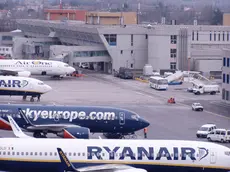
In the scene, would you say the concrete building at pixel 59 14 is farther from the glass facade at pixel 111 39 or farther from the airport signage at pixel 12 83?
the airport signage at pixel 12 83

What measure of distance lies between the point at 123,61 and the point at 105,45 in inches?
114

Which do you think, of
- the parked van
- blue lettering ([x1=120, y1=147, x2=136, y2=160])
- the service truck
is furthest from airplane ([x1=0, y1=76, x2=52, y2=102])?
blue lettering ([x1=120, y1=147, x2=136, y2=160])

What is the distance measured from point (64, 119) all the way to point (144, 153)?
11.5 m

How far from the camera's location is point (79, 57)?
281 feet

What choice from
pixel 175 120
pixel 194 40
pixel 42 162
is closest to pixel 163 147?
pixel 42 162

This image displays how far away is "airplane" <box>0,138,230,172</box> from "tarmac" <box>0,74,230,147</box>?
38.9 ft

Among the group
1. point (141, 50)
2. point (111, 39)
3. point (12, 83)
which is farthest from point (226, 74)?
point (111, 39)

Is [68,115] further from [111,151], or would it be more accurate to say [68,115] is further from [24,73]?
[24,73]

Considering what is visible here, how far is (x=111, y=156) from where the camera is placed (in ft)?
93.7

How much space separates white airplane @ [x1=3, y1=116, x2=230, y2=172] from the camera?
28.5 meters

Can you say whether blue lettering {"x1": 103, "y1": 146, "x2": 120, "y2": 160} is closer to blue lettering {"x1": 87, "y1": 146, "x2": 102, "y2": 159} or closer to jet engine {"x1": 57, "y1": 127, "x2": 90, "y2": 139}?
blue lettering {"x1": 87, "y1": 146, "x2": 102, "y2": 159}

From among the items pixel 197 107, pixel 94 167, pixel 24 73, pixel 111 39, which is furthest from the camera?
pixel 111 39

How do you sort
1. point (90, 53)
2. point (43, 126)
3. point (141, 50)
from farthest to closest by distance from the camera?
1. point (141, 50)
2. point (90, 53)
3. point (43, 126)

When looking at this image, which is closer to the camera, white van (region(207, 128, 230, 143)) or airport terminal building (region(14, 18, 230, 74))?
white van (region(207, 128, 230, 143))
